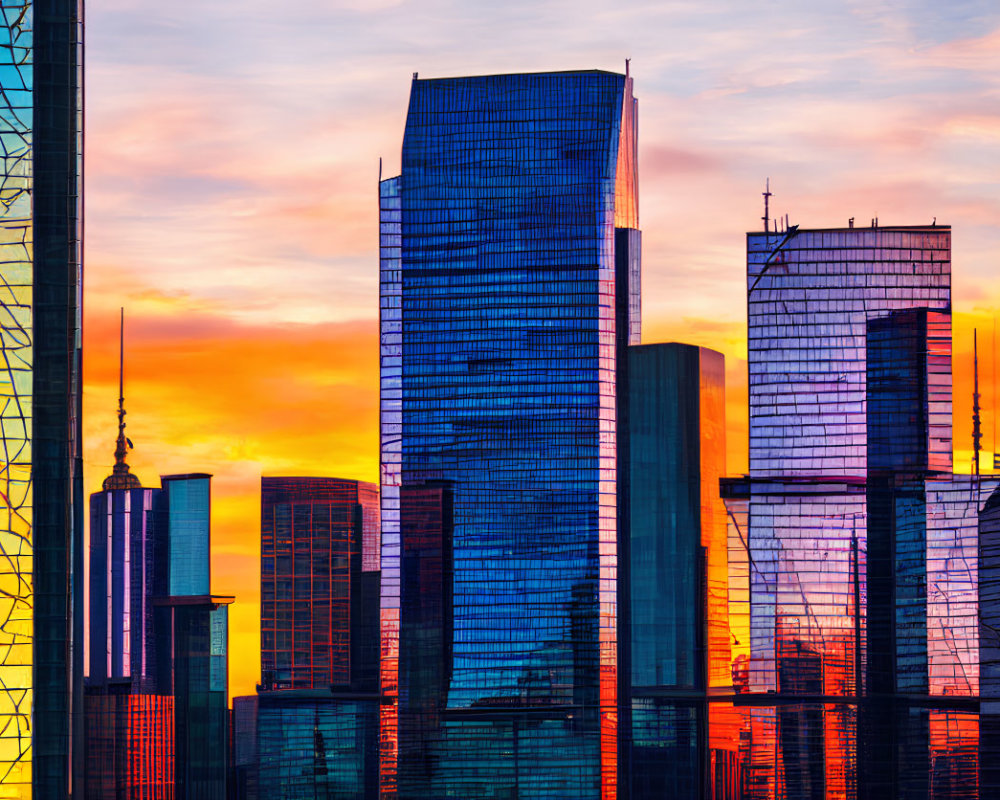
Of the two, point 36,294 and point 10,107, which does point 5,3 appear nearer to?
point 10,107

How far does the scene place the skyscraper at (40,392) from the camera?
4144 inches

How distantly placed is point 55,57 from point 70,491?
83.7 ft

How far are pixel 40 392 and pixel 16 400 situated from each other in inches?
57.0

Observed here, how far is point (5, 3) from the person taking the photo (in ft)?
364

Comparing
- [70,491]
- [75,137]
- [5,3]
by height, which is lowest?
[70,491]

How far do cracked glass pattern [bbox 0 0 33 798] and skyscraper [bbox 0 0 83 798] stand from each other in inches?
2.3

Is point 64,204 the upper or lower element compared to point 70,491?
upper

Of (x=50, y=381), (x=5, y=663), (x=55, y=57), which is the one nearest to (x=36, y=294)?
(x=50, y=381)

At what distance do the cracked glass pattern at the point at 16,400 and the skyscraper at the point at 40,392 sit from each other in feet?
0.19

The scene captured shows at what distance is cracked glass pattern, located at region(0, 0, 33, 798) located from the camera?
10488cm

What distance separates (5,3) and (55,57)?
470 cm

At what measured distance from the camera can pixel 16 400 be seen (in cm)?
10806

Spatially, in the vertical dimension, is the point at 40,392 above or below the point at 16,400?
above

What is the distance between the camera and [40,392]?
355ft
